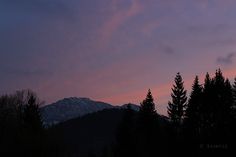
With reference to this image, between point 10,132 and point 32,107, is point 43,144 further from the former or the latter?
point 32,107

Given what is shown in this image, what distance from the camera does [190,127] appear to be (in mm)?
82938

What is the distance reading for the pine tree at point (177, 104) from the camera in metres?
90.0

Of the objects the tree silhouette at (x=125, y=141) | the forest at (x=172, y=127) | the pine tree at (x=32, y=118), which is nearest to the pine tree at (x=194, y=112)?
the forest at (x=172, y=127)

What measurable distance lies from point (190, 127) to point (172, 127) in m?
2.74

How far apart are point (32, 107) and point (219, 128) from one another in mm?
27019

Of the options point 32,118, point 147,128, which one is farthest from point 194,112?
point 32,118

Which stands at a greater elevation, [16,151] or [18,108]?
[18,108]

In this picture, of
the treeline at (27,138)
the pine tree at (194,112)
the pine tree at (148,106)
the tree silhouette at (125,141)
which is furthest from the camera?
the pine tree at (148,106)

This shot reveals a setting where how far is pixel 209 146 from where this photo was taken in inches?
2997

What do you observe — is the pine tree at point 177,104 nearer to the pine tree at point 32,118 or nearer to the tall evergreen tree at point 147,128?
the tall evergreen tree at point 147,128

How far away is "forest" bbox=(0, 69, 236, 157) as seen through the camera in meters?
70.3

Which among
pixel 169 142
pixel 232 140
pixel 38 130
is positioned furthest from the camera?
pixel 169 142

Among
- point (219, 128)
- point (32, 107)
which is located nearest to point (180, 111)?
point (219, 128)

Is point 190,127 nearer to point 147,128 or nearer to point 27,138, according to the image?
point 147,128
